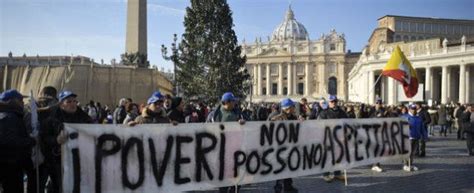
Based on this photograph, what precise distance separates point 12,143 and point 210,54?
78.4 feet

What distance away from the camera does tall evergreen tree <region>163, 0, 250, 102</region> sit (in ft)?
92.6

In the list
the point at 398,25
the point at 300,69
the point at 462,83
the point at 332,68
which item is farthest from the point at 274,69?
the point at 462,83

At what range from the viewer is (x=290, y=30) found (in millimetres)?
155125

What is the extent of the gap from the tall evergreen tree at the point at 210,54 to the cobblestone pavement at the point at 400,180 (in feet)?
57.4

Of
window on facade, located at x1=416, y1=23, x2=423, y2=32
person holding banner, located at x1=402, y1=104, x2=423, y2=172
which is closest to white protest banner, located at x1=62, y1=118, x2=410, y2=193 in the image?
person holding banner, located at x1=402, y1=104, x2=423, y2=172

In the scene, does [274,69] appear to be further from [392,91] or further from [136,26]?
[136,26]

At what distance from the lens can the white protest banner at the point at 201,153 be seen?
4.98 m

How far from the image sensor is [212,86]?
28.1 m

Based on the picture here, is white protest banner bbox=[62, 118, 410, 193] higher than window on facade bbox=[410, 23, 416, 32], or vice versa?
window on facade bbox=[410, 23, 416, 32]

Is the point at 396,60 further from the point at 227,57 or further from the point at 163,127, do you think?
the point at 227,57

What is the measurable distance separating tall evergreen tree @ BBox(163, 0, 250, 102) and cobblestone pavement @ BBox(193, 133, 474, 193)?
17.5m

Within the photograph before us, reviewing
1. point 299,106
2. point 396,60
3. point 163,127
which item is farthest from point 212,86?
point 163,127

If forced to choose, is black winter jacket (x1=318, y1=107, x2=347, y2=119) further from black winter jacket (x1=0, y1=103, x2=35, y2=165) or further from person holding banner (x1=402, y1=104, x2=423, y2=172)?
black winter jacket (x1=0, y1=103, x2=35, y2=165)

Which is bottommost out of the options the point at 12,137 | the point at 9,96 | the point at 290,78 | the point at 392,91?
the point at 12,137
